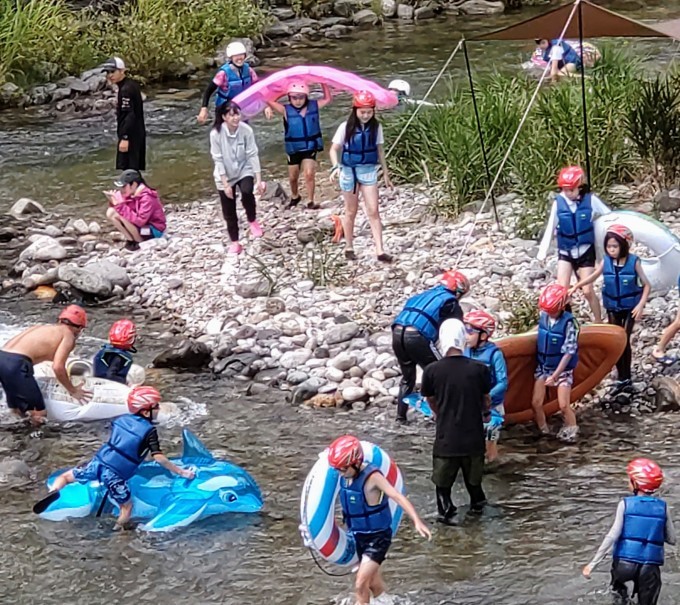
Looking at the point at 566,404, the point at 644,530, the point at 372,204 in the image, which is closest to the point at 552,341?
the point at 566,404

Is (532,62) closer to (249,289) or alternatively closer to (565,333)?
(249,289)

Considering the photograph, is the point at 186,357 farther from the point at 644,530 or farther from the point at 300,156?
the point at 644,530

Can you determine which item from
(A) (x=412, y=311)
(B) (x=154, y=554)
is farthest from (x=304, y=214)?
(B) (x=154, y=554)

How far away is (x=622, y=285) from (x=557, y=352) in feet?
2.77

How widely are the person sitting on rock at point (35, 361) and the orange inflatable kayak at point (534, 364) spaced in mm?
3084

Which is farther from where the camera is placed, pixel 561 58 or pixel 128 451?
pixel 561 58

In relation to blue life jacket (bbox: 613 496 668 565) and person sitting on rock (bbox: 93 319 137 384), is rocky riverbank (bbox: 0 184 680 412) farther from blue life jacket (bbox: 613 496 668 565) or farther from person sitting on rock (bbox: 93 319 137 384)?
blue life jacket (bbox: 613 496 668 565)

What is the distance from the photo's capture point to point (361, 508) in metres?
6.03

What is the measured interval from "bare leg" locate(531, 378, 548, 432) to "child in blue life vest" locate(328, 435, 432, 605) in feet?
7.46

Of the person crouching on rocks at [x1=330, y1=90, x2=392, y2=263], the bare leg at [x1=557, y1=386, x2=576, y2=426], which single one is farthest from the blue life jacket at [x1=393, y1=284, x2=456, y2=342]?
the person crouching on rocks at [x1=330, y1=90, x2=392, y2=263]

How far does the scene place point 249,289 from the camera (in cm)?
1065

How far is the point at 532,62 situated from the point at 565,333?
10.3 metres

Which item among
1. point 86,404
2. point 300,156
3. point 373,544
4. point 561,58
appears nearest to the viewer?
point 373,544

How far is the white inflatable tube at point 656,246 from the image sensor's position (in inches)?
344
